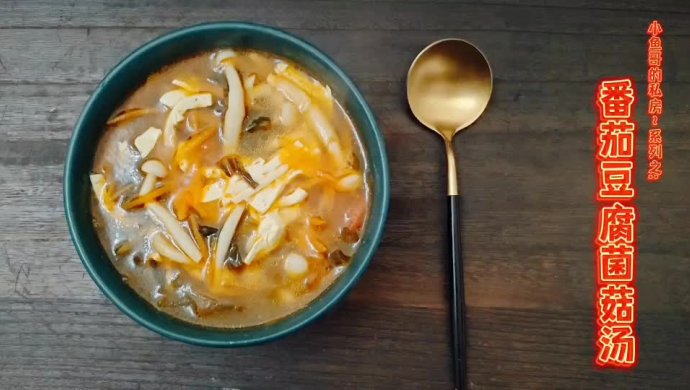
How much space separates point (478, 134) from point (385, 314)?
470mm

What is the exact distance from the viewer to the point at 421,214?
4.51 feet

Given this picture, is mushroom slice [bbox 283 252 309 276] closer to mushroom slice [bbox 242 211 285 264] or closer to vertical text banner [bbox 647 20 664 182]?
mushroom slice [bbox 242 211 285 264]

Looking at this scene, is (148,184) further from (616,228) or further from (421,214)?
(616,228)

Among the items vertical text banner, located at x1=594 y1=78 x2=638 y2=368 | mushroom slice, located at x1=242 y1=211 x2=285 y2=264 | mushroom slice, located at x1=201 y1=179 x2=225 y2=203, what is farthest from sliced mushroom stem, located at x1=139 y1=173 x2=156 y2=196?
vertical text banner, located at x1=594 y1=78 x2=638 y2=368

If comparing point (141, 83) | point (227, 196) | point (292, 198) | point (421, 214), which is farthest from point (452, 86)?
point (141, 83)

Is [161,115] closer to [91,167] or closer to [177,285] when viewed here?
[91,167]

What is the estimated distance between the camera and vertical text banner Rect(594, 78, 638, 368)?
1379mm

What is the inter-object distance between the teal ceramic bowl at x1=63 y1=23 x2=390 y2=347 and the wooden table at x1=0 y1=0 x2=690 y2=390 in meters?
0.20

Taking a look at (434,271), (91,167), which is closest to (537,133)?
(434,271)

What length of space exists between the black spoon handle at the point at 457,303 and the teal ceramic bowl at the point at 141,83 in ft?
0.73

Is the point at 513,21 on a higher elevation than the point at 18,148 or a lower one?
higher

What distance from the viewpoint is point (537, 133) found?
141 cm

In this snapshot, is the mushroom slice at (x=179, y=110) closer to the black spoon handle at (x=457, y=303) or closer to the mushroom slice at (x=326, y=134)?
the mushroom slice at (x=326, y=134)

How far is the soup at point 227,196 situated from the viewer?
1.20 metres
